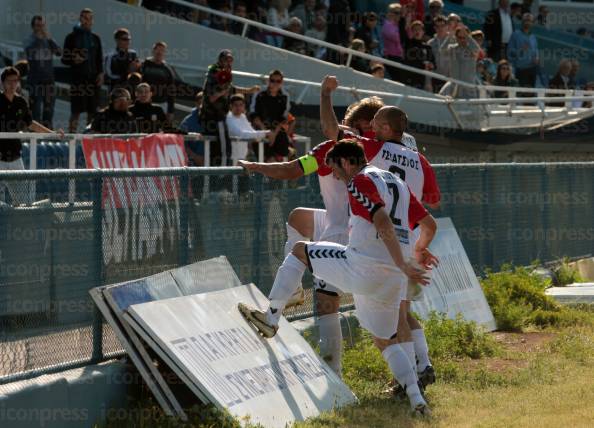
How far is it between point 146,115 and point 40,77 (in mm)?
2076

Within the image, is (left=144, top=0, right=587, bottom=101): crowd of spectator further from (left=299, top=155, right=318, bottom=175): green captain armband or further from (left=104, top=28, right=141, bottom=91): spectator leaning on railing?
(left=299, top=155, right=318, bottom=175): green captain armband

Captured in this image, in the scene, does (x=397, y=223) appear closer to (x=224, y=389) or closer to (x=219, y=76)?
(x=224, y=389)

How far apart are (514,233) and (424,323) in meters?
4.42

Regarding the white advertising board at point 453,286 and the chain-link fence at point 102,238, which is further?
the white advertising board at point 453,286

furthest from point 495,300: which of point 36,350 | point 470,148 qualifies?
point 470,148

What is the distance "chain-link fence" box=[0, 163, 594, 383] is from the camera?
7547 mm

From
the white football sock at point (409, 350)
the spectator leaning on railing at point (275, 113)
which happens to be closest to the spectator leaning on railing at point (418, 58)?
the spectator leaning on railing at point (275, 113)

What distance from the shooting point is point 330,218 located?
9.26 metres

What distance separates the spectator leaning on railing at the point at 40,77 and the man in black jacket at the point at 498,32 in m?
12.7

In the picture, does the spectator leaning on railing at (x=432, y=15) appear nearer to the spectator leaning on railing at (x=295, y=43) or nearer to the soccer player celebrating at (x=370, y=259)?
the spectator leaning on railing at (x=295, y=43)

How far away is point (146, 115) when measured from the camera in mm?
14742

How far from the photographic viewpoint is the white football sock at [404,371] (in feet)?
28.0

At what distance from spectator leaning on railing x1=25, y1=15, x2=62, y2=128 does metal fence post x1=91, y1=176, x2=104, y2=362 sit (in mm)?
7917

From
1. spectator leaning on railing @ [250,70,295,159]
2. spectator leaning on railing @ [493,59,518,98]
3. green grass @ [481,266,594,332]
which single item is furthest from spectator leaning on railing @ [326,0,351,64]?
green grass @ [481,266,594,332]
